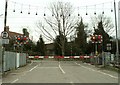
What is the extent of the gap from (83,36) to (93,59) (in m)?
46.1

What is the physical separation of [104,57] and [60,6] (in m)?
36.8

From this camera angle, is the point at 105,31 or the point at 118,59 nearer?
the point at 118,59

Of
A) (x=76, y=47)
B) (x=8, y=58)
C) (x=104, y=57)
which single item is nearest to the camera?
(x=8, y=58)

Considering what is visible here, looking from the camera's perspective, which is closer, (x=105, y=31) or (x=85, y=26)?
(x=105, y=31)

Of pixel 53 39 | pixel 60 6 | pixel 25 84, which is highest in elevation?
pixel 60 6

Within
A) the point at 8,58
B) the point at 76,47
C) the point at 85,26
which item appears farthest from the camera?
the point at 85,26

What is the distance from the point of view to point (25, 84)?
45.4 ft

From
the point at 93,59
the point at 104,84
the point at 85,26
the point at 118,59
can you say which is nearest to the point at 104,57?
the point at 118,59

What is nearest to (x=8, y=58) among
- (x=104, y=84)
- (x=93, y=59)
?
(x=104, y=84)

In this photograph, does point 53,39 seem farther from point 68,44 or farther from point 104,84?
point 104,84

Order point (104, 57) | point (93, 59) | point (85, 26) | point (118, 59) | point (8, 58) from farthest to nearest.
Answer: point (85, 26) < point (93, 59) < point (104, 57) < point (118, 59) < point (8, 58)

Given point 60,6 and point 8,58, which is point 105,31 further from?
point 8,58

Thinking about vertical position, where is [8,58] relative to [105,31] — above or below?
below

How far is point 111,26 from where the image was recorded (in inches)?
3118
